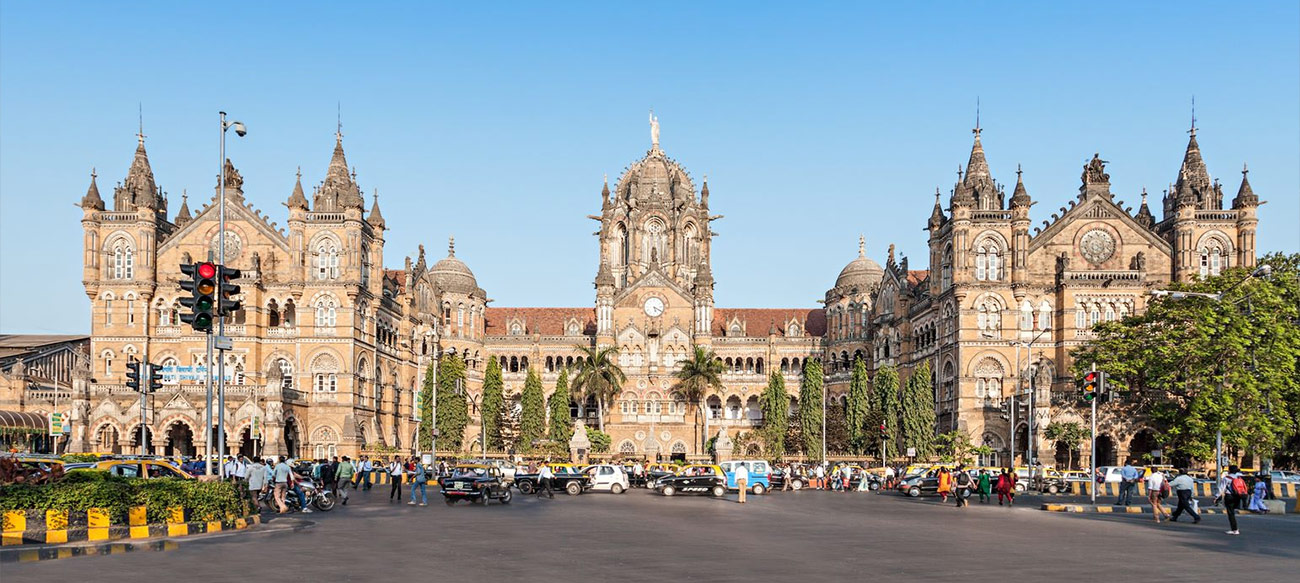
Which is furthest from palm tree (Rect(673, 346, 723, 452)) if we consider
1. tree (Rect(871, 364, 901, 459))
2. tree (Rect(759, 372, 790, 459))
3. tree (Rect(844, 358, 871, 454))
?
tree (Rect(871, 364, 901, 459))

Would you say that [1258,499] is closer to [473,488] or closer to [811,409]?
[473,488]

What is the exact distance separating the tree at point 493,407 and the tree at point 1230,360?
143 feet

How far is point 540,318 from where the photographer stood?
112062 mm

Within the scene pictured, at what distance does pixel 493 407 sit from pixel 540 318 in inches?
790

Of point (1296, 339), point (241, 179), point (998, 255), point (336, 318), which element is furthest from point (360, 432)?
point (1296, 339)

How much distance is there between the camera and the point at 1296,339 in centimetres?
5962

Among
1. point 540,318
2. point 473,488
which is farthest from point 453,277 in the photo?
point 473,488

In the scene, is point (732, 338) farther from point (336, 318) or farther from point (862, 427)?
point (336, 318)

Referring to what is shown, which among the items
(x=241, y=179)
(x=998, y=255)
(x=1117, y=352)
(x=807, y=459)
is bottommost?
(x=807, y=459)

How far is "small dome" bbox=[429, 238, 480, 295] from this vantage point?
344 feet

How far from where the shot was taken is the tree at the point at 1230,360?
59.0 metres

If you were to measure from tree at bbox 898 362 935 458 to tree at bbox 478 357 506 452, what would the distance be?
30176mm

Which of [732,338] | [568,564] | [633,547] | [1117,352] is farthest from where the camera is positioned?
[732,338]

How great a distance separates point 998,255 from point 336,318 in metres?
43.3
